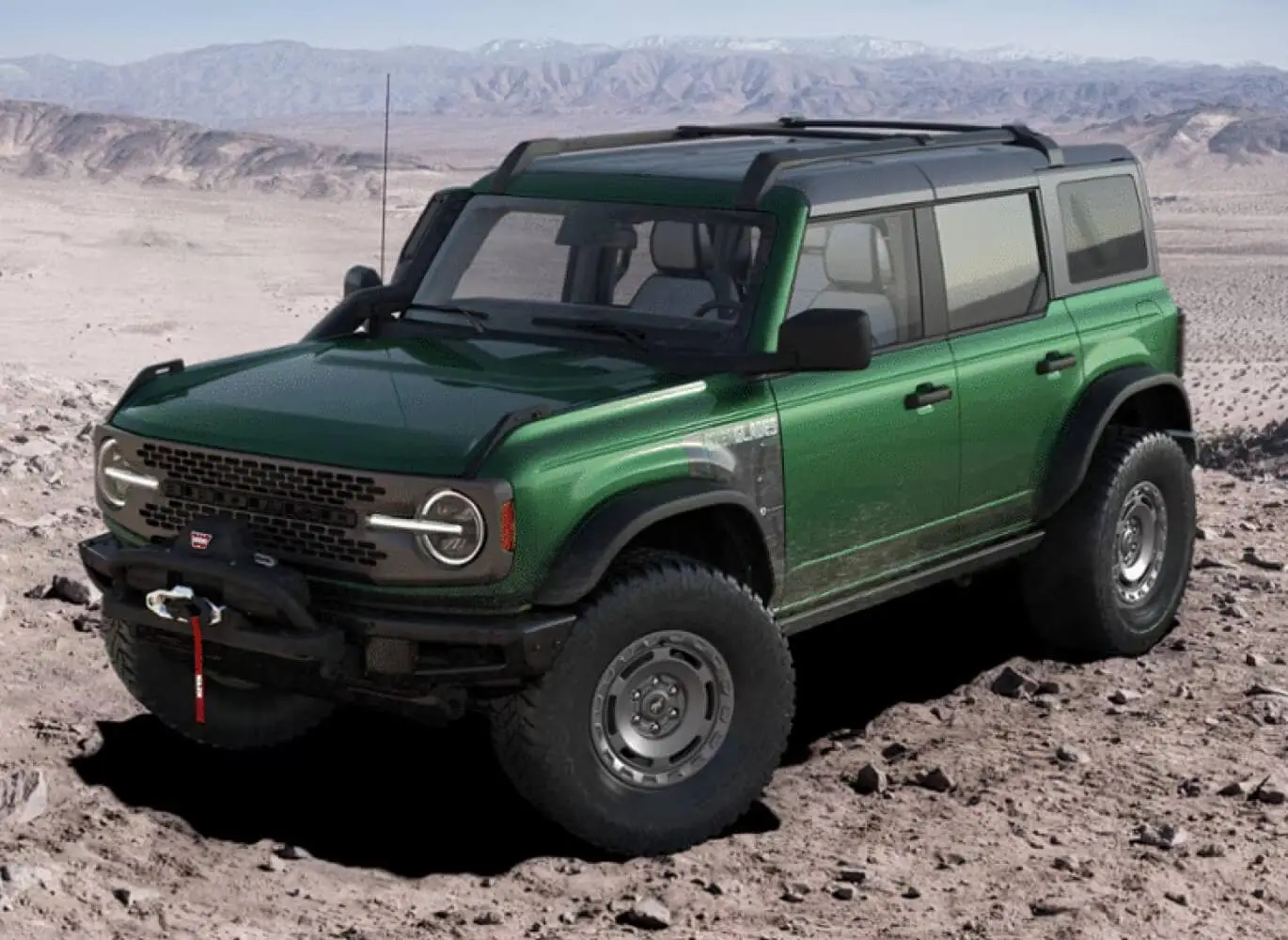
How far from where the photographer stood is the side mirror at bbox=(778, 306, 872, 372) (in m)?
5.63

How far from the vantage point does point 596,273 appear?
6.30 m

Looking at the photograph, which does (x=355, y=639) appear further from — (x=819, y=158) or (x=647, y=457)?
(x=819, y=158)

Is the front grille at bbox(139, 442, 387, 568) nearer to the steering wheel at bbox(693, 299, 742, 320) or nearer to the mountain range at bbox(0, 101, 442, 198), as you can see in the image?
the steering wheel at bbox(693, 299, 742, 320)

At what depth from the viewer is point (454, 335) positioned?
20.7ft

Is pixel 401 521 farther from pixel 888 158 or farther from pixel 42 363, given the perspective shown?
pixel 42 363

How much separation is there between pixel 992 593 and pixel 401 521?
418 centimetres

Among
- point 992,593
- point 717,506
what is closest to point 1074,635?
point 992,593

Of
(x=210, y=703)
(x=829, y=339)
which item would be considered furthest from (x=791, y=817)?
(x=210, y=703)

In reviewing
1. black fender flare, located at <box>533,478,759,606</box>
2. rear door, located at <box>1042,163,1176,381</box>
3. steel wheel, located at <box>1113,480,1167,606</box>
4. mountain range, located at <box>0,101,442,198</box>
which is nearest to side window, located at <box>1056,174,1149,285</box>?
rear door, located at <box>1042,163,1176,381</box>

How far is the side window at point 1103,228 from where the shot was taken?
7.33 meters

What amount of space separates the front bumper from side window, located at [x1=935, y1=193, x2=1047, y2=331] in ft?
7.30

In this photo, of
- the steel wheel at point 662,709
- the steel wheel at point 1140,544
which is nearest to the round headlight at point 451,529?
the steel wheel at point 662,709

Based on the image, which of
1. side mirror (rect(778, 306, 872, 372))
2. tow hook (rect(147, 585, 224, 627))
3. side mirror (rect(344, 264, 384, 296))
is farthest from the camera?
side mirror (rect(344, 264, 384, 296))

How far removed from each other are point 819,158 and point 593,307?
0.87m
